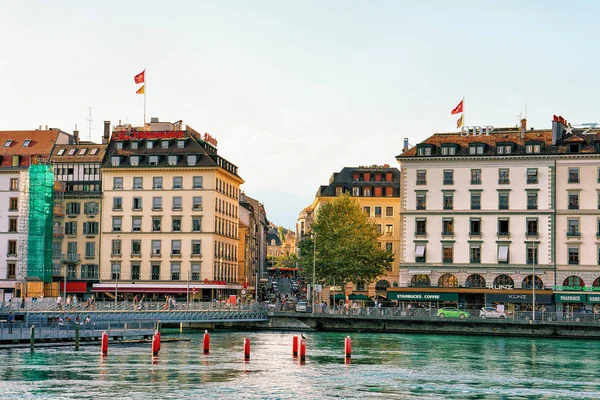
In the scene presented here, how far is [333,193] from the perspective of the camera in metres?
146

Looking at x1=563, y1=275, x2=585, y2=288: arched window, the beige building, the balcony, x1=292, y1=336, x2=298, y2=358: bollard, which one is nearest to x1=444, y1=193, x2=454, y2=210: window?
x1=563, y1=275, x2=585, y2=288: arched window

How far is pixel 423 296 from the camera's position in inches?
4407

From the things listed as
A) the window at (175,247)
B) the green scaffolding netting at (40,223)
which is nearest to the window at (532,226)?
the window at (175,247)

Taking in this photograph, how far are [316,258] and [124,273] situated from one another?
2257 centimetres

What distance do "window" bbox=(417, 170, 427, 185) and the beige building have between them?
2449 centimetres

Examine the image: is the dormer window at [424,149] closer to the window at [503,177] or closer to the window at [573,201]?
the window at [503,177]

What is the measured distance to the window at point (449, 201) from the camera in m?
114

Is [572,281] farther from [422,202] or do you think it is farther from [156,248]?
[156,248]

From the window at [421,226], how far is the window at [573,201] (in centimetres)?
1536

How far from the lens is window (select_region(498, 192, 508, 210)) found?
368 feet

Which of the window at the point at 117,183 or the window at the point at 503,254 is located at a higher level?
the window at the point at 117,183

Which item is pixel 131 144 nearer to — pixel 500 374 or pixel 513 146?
pixel 513 146

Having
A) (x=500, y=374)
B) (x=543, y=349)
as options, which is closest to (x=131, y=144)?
(x=543, y=349)

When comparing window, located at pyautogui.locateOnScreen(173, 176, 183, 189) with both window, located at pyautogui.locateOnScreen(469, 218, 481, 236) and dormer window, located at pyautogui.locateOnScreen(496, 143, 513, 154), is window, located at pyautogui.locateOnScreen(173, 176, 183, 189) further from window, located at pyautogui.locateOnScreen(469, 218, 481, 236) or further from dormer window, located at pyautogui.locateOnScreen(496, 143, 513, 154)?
dormer window, located at pyautogui.locateOnScreen(496, 143, 513, 154)
